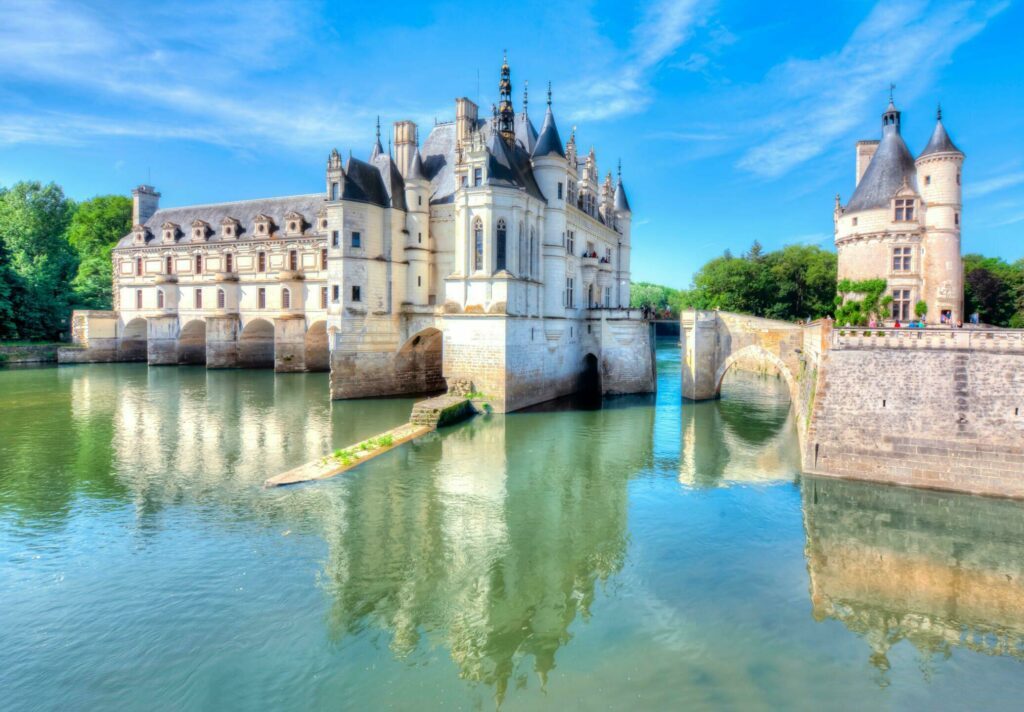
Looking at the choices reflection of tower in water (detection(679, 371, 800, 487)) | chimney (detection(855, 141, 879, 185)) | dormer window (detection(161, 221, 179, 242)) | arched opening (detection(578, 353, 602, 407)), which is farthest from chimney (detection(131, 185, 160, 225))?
chimney (detection(855, 141, 879, 185))

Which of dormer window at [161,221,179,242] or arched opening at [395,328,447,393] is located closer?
arched opening at [395,328,447,393]

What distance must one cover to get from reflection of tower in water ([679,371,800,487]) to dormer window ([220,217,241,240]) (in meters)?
39.3

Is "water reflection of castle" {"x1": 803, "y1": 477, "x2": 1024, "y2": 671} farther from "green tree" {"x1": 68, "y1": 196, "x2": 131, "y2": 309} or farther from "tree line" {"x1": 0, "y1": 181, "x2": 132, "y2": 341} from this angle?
"green tree" {"x1": 68, "y1": 196, "x2": 131, "y2": 309}

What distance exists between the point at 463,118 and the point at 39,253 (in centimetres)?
5639

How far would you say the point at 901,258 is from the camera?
28.4 metres

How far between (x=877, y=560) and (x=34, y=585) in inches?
709

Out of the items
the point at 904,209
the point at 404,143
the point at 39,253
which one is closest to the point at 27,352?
the point at 39,253

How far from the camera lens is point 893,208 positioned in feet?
92.8

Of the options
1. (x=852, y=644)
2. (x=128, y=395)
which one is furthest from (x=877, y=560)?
(x=128, y=395)

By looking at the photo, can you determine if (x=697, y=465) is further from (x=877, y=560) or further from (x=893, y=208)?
(x=893, y=208)

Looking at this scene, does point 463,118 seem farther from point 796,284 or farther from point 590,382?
point 796,284

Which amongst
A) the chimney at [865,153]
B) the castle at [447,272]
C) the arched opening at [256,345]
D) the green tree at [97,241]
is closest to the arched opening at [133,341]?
the green tree at [97,241]

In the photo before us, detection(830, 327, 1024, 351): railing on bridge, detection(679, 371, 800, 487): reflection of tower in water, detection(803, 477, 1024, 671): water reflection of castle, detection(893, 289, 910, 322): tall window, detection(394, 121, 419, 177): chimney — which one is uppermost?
detection(394, 121, 419, 177): chimney

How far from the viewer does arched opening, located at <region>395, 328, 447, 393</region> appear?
35.6 metres
